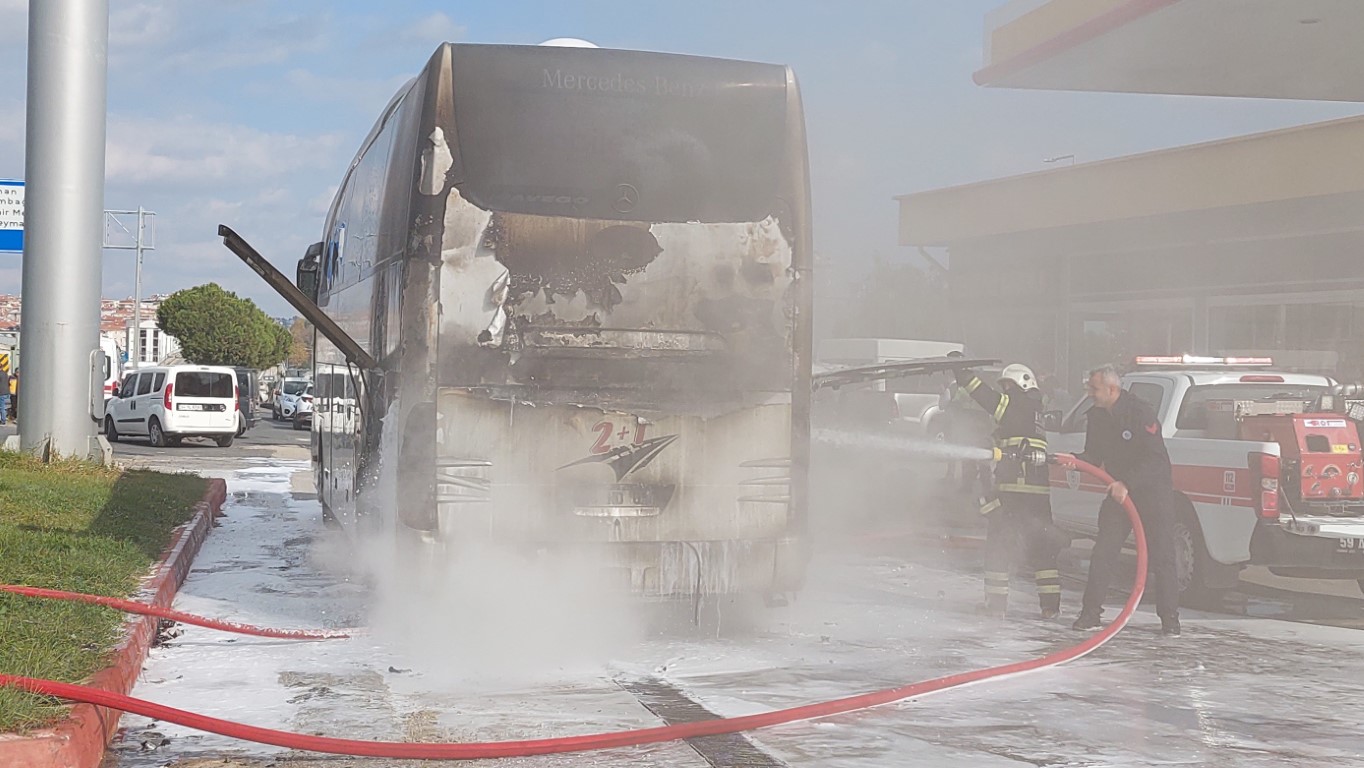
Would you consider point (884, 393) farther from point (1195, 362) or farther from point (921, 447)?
point (921, 447)

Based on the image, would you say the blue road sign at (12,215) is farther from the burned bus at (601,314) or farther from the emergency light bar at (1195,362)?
the emergency light bar at (1195,362)

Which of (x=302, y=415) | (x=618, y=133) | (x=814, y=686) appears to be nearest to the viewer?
(x=814, y=686)

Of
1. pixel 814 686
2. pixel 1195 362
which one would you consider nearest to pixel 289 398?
pixel 1195 362

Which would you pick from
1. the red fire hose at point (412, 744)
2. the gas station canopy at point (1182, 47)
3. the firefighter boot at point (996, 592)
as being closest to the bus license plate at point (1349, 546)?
the firefighter boot at point (996, 592)

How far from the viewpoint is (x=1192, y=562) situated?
9820 millimetres

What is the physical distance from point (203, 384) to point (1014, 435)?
22.9 metres

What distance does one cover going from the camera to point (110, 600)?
731cm

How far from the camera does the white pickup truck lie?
9.11m

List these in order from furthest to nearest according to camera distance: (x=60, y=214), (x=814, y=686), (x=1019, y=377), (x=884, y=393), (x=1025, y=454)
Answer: (x=884, y=393)
(x=60, y=214)
(x=1019, y=377)
(x=1025, y=454)
(x=814, y=686)

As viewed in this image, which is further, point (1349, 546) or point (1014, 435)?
point (1014, 435)

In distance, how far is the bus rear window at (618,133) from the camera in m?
7.34

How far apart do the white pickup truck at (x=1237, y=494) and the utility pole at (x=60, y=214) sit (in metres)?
10.4

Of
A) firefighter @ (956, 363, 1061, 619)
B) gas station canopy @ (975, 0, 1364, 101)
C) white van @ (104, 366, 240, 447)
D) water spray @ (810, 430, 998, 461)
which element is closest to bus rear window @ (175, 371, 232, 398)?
white van @ (104, 366, 240, 447)

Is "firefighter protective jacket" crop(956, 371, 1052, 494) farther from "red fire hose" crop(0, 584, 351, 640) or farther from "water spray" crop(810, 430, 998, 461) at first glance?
"red fire hose" crop(0, 584, 351, 640)
